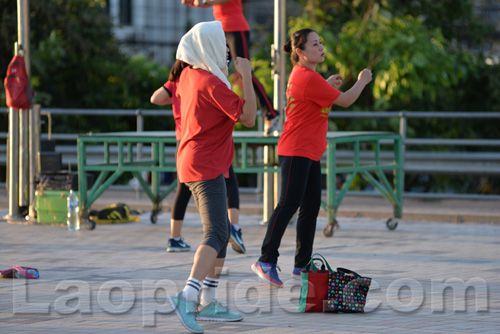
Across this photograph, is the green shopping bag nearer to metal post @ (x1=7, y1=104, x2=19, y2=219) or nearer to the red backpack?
the red backpack

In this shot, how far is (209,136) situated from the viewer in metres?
6.70

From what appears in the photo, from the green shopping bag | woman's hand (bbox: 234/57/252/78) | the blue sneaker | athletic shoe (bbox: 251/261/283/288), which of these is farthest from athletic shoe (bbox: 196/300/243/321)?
the blue sneaker

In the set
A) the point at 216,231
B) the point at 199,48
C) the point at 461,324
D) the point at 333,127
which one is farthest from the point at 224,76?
the point at 333,127

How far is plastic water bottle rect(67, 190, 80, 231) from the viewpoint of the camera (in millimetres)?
12250

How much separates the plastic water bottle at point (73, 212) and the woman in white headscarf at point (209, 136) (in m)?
5.66

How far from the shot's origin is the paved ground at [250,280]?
666 centimetres

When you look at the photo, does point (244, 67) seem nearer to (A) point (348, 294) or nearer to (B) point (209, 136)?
(B) point (209, 136)

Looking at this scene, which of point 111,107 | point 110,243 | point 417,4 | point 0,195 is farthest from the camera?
point 417,4

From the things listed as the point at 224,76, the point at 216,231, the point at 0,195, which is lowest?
the point at 0,195

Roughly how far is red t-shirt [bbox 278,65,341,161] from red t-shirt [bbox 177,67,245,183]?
5.06 feet

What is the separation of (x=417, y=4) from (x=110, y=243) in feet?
46.2

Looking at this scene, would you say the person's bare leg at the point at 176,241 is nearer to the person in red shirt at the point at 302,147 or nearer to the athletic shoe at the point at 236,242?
the athletic shoe at the point at 236,242

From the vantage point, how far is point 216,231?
663 centimetres

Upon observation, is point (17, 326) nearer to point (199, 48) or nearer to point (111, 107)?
point (199, 48)
